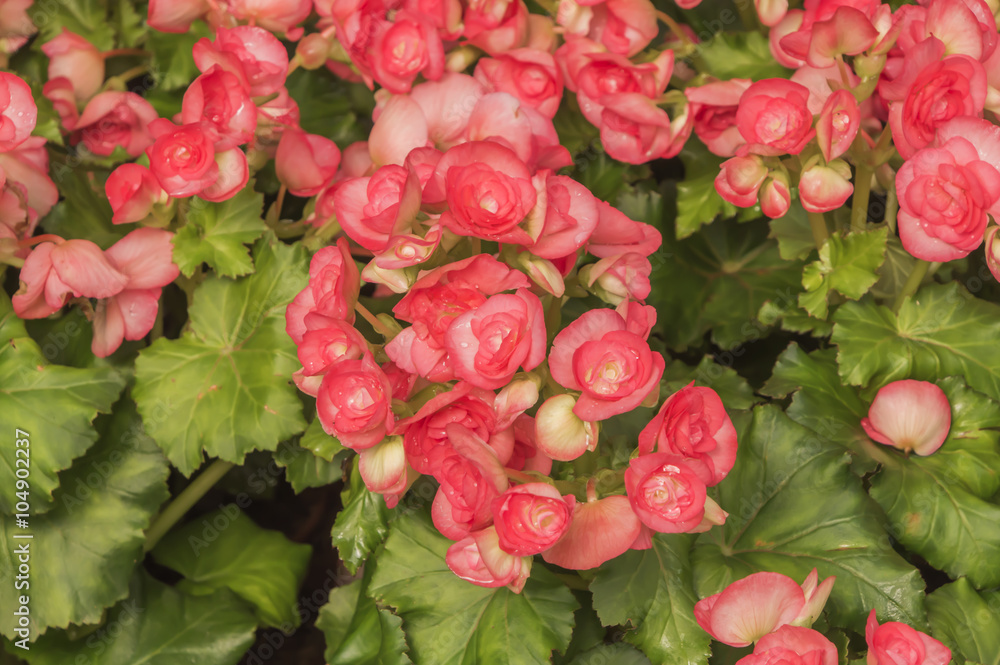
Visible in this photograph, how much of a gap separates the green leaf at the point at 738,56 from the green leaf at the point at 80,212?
0.92 meters

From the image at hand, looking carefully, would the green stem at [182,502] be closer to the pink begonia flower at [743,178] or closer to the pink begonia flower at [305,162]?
the pink begonia flower at [305,162]

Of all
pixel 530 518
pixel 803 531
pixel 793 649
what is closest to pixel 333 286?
pixel 530 518

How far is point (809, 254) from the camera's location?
115 cm

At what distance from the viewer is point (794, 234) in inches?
48.0

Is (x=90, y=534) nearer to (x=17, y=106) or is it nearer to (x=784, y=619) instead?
(x=17, y=106)

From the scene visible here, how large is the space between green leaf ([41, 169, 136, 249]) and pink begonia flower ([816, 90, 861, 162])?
979 mm

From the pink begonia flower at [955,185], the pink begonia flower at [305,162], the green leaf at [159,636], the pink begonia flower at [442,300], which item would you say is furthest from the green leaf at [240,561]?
the pink begonia flower at [955,185]

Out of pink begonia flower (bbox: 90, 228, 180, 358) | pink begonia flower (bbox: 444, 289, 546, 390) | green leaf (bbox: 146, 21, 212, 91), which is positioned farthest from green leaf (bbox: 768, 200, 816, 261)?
green leaf (bbox: 146, 21, 212, 91)

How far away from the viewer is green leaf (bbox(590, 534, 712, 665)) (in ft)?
2.91

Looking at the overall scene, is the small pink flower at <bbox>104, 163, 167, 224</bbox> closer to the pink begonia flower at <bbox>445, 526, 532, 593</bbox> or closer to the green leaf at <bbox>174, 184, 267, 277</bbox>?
the green leaf at <bbox>174, 184, 267, 277</bbox>

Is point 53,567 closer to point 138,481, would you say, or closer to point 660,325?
point 138,481

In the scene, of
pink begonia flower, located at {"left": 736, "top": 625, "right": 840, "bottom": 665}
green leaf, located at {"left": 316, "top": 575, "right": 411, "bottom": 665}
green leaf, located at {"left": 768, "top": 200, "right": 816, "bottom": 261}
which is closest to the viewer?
pink begonia flower, located at {"left": 736, "top": 625, "right": 840, "bottom": 665}

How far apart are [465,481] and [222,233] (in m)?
0.60

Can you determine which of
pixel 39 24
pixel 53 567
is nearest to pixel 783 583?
pixel 53 567
